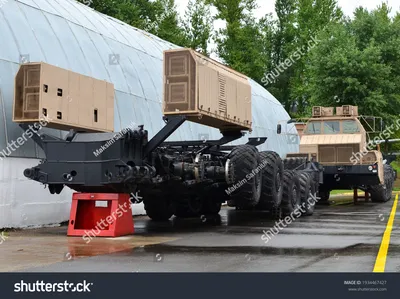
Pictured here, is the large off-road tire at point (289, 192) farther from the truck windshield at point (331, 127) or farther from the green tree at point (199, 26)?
the green tree at point (199, 26)

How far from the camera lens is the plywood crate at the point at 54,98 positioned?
12.7 metres

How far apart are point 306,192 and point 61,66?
7.74 m

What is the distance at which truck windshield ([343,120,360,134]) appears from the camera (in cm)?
2350

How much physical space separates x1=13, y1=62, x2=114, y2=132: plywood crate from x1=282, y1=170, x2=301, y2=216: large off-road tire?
516cm

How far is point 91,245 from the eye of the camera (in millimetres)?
10922

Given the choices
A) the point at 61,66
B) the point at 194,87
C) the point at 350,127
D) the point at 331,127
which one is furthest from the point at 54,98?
the point at 350,127

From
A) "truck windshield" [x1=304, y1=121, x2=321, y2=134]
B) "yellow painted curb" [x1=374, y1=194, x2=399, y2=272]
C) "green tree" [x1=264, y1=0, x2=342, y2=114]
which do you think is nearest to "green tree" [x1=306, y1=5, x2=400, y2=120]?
"truck windshield" [x1=304, y1=121, x2=321, y2=134]

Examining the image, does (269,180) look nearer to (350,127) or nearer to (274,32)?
(350,127)

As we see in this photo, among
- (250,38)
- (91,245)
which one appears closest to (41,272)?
(91,245)

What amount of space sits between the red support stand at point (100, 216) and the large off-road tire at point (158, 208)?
345 cm

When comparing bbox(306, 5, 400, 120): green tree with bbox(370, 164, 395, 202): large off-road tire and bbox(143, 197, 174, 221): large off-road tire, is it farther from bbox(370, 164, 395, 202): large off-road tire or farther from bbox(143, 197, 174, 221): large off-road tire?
bbox(143, 197, 174, 221): large off-road tire

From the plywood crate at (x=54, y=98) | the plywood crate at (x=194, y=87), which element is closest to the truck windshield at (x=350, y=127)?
the plywood crate at (x=194, y=87)

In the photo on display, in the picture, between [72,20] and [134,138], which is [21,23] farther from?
[134,138]

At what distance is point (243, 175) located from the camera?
13.1m
